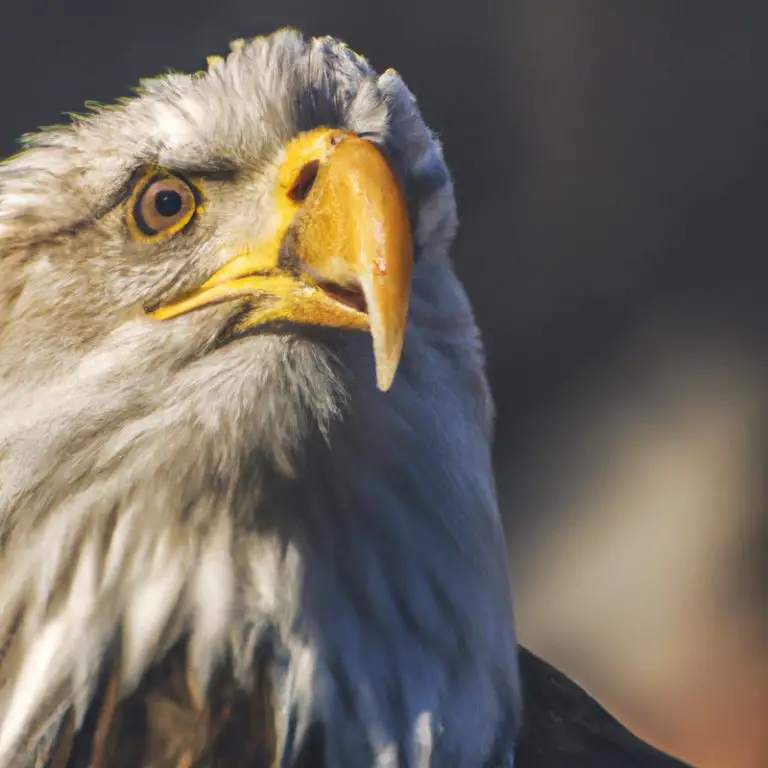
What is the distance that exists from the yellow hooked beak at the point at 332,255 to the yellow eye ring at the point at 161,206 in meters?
0.08

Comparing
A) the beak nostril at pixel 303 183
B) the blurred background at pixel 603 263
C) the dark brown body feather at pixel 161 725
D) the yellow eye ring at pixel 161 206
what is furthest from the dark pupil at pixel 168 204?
the blurred background at pixel 603 263

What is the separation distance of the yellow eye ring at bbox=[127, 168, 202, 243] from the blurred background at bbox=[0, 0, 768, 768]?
327cm

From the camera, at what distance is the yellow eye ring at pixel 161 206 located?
1452mm

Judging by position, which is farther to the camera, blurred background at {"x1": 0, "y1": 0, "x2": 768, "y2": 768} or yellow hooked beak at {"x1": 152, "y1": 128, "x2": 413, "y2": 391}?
blurred background at {"x1": 0, "y1": 0, "x2": 768, "y2": 768}

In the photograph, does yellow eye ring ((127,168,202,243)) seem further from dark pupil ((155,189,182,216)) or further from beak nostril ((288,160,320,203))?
beak nostril ((288,160,320,203))

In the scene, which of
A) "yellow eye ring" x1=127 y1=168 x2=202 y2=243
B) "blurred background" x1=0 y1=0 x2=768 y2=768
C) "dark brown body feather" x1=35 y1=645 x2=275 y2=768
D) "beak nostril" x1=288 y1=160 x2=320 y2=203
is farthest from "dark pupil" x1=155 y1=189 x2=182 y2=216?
"blurred background" x1=0 y1=0 x2=768 y2=768

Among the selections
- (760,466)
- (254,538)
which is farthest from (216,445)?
(760,466)

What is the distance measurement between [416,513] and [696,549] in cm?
350

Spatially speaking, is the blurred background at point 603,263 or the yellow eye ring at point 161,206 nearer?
the yellow eye ring at point 161,206

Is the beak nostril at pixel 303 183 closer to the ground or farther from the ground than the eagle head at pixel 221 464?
farther from the ground

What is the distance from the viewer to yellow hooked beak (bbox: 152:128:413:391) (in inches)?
50.6

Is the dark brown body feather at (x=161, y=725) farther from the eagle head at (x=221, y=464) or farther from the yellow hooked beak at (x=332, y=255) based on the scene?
the yellow hooked beak at (x=332, y=255)

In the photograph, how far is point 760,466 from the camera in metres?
4.88

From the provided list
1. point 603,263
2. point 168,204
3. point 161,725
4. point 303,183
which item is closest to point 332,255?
point 303,183
